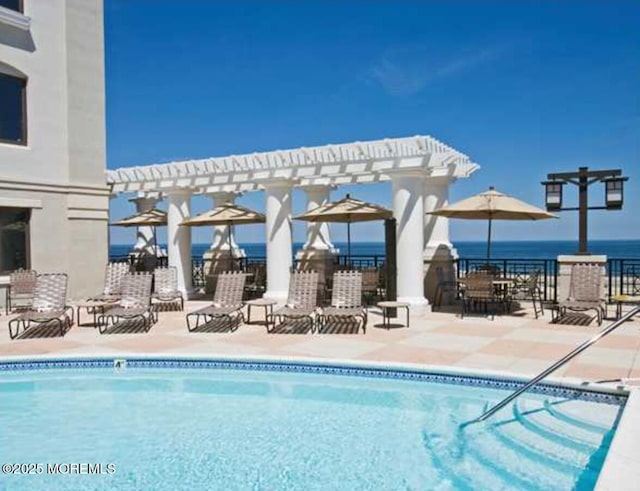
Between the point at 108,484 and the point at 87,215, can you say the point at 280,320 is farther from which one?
the point at 87,215

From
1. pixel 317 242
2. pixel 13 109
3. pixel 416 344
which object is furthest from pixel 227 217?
pixel 416 344

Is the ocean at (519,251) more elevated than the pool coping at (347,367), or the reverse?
the pool coping at (347,367)

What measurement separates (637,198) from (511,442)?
920 centimetres

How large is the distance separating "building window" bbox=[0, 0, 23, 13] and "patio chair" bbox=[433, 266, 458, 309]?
470 inches

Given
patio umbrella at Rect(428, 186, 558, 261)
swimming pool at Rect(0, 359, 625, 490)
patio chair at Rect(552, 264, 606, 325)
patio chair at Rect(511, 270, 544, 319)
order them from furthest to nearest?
patio chair at Rect(511, 270, 544, 319) → patio umbrella at Rect(428, 186, 558, 261) → patio chair at Rect(552, 264, 606, 325) → swimming pool at Rect(0, 359, 625, 490)

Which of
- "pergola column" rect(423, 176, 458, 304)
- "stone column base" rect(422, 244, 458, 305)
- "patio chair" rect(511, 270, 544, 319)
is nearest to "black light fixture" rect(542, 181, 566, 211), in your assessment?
"patio chair" rect(511, 270, 544, 319)

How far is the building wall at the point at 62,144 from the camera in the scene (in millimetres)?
12875

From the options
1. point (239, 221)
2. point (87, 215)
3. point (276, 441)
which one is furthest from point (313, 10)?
point (276, 441)

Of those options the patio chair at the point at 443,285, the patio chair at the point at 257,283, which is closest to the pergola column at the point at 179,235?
the patio chair at the point at 257,283

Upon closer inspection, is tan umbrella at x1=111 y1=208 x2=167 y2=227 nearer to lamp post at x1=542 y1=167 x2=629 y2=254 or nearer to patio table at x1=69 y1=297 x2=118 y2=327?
patio table at x1=69 y1=297 x2=118 y2=327

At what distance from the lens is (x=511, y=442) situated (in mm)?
4863

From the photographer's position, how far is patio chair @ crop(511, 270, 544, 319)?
11.2 metres

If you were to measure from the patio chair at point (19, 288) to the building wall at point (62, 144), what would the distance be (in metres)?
0.87

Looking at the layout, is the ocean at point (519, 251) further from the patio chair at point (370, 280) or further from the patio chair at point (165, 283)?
the patio chair at point (370, 280)
